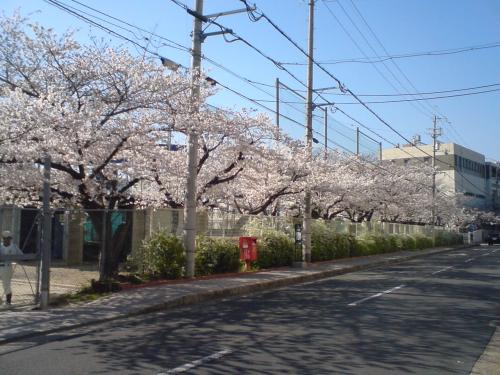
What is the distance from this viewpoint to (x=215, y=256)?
717 inches

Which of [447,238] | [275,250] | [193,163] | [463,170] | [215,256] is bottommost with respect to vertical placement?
[215,256]

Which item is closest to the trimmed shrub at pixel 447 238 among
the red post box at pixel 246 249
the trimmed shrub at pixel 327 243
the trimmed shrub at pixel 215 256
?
the trimmed shrub at pixel 327 243

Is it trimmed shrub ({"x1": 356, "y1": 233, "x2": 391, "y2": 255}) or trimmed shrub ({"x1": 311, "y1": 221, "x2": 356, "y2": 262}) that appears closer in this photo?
trimmed shrub ({"x1": 311, "y1": 221, "x2": 356, "y2": 262})

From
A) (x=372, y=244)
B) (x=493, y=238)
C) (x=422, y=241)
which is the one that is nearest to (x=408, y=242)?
(x=422, y=241)

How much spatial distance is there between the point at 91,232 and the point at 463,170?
222 ft

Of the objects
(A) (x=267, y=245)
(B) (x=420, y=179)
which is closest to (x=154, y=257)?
(A) (x=267, y=245)

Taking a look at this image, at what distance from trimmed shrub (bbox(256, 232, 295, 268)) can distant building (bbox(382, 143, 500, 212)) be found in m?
45.4

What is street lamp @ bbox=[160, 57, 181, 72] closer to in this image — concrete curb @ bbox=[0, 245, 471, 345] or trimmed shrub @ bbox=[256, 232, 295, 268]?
concrete curb @ bbox=[0, 245, 471, 345]

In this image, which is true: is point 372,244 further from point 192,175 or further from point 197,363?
point 197,363

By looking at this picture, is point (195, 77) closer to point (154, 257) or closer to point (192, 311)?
point (154, 257)

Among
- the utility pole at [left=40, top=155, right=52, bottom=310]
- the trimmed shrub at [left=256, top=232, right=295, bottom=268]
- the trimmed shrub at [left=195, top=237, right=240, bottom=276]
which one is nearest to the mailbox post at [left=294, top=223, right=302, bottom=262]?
the trimmed shrub at [left=256, top=232, right=295, bottom=268]

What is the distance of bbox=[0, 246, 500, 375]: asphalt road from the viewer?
22.9ft

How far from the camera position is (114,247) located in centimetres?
1471

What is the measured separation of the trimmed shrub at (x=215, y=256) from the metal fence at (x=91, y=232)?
3.78ft
